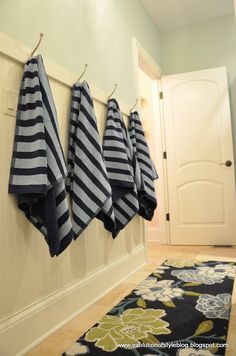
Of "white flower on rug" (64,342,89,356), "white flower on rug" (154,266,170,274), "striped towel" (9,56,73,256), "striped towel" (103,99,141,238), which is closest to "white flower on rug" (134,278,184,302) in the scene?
"white flower on rug" (154,266,170,274)

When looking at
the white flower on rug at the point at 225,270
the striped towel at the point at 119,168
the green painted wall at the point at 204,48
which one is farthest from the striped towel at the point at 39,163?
the green painted wall at the point at 204,48

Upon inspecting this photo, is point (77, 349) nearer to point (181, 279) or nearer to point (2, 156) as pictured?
point (2, 156)

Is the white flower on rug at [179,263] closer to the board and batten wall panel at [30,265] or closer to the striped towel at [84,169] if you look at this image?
the board and batten wall panel at [30,265]

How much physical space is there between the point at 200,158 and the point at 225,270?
154 cm

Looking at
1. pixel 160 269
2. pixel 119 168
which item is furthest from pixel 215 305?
pixel 119 168

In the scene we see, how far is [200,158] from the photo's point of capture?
367 centimetres

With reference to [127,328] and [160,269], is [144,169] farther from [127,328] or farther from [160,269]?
[127,328]

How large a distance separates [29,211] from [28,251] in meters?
0.19

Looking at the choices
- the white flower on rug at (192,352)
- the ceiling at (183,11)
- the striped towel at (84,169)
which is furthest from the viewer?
the ceiling at (183,11)

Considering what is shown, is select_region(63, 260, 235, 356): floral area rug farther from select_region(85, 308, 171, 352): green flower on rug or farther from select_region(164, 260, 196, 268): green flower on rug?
select_region(164, 260, 196, 268): green flower on rug

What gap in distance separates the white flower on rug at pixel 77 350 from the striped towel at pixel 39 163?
0.41 meters

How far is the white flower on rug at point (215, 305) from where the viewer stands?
5.37 ft

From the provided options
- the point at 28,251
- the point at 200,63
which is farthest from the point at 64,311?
the point at 200,63

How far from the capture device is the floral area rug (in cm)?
133
